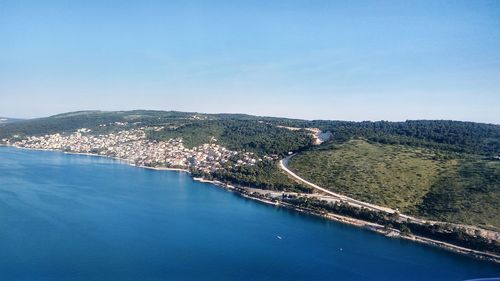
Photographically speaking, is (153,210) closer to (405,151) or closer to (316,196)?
(316,196)

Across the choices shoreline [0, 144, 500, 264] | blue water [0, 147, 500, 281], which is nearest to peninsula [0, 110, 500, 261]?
shoreline [0, 144, 500, 264]

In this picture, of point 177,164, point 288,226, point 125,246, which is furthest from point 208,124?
point 125,246

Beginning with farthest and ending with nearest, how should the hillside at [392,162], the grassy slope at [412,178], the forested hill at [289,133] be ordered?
the forested hill at [289,133]
the hillside at [392,162]
the grassy slope at [412,178]

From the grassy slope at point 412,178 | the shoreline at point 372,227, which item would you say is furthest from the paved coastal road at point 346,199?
the shoreline at point 372,227

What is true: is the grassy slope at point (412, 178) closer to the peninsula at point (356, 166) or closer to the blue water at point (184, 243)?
the peninsula at point (356, 166)

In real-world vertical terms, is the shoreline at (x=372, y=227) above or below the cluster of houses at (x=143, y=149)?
below

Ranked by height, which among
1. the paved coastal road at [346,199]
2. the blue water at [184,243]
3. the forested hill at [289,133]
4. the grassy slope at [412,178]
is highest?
the forested hill at [289,133]
